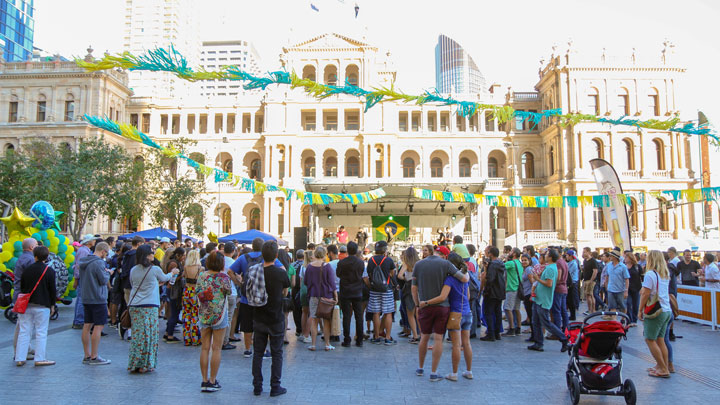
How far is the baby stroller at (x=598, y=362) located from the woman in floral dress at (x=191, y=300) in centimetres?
543

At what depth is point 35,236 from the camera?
40.3ft

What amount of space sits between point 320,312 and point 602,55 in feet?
132

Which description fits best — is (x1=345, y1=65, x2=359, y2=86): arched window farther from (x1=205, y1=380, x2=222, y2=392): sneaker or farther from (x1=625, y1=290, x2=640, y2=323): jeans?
(x1=205, y1=380, x2=222, y2=392): sneaker

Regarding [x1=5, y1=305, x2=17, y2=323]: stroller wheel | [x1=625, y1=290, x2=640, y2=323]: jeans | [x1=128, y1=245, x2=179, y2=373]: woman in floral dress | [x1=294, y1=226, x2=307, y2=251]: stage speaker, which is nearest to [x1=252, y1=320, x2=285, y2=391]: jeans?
[x1=128, y1=245, x2=179, y2=373]: woman in floral dress

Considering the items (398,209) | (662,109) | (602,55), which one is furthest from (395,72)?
(398,209)

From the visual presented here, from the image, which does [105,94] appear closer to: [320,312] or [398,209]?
[398,209]

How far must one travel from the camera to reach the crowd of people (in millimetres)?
5973

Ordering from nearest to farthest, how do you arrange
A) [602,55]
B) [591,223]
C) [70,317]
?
[70,317] < [591,223] < [602,55]

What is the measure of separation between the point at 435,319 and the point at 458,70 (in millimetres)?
180455

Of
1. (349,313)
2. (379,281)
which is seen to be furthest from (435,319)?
(349,313)

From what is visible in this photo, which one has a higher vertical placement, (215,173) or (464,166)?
(464,166)

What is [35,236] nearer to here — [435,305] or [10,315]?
[10,315]

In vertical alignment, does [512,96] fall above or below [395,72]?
below

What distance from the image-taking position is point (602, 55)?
39.8 m
